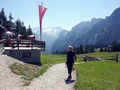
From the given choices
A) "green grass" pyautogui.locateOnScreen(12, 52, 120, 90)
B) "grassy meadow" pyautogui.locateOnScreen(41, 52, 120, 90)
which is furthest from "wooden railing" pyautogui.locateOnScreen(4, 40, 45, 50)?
"grassy meadow" pyautogui.locateOnScreen(41, 52, 120, 90)

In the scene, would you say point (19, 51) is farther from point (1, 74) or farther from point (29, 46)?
point (1, 74)

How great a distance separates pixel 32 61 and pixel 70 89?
41.7 feet

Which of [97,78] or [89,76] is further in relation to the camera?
[89,76]

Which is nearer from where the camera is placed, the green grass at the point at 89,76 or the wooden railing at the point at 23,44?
the green grass at the point at 89,76

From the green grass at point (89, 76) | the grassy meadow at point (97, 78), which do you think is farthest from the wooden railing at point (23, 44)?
the grassy meadow at point (97, 78)

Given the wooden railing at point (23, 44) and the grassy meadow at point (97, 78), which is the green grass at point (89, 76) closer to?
the grassy meadow at point (97, 78)

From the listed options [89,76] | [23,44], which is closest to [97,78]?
[89,76]

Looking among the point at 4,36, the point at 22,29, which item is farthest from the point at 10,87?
the point at 22,29

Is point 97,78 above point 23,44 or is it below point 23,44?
below

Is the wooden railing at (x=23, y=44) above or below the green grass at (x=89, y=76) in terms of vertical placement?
above

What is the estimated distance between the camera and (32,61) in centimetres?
2022

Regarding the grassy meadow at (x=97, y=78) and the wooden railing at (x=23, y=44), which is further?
the wooden railing at (x=23, y=44)

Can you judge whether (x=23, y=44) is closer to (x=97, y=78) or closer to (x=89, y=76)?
(x=89, y=76)

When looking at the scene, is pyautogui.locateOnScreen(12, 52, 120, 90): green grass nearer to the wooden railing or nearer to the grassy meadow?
the grassy meadow
